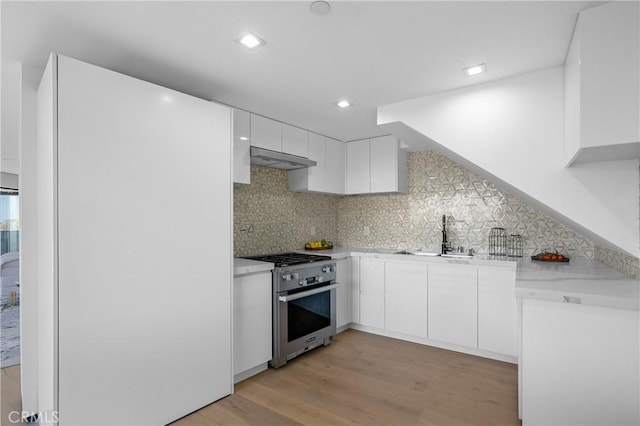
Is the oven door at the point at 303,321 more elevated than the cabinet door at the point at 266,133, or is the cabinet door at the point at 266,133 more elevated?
the cabinet door at the point at 266,133

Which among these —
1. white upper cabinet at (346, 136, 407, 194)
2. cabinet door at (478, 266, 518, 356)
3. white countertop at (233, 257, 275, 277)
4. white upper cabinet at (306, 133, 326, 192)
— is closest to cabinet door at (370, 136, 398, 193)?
white upper cabinet at (346, 136, 407, 194)

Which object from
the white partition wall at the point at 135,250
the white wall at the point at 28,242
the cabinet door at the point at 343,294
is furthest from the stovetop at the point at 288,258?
the white wall at the point at 28,242

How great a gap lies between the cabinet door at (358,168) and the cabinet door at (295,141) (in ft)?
2.56

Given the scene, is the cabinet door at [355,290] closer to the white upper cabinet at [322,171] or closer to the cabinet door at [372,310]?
the cabinet door at [372,310]

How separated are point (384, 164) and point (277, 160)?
1429 mm

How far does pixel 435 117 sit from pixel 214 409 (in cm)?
271

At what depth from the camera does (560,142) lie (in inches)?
88.4

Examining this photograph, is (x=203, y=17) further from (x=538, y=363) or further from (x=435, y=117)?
(x=538, y=363)

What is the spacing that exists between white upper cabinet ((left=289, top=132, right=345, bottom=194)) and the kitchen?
0.54ft

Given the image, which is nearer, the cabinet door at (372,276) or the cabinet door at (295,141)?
the cabinet door at (295,141)

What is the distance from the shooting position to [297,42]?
1.96m

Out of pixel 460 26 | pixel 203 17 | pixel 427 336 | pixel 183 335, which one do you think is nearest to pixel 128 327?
pixel 183 335

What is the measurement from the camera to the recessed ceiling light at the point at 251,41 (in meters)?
1.89

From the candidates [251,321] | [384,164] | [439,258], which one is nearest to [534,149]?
[439,258]
